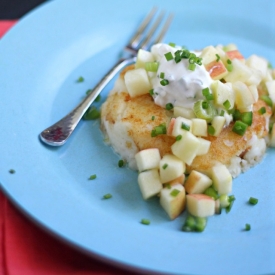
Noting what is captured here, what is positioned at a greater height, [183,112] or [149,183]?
[183,112]

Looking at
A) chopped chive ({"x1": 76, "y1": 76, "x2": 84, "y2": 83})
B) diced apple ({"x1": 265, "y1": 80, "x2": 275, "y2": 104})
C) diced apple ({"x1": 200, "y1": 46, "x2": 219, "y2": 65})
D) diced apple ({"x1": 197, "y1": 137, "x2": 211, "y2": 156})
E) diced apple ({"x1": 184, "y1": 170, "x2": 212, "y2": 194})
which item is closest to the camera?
diced apple ({"x1": 184, "y1": 170, "x2": 212, "y2": 194})

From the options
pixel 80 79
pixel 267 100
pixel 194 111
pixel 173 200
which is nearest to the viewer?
pixel 173 200

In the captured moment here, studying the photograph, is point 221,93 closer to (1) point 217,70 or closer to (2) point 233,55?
(1) point 217,70

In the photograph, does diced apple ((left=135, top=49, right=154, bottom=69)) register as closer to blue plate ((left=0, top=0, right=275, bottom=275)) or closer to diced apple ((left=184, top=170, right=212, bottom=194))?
blue plate ((left=0, top=0, right=275, bottom=275))

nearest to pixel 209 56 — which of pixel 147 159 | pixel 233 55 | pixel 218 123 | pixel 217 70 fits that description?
pixel 217 70

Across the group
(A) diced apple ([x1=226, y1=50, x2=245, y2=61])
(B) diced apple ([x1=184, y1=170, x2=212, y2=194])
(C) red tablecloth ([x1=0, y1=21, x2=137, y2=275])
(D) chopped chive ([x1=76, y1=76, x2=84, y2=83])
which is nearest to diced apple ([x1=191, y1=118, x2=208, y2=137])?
(B) diced apple ([x1=184, y1=170, x2=212, y2=194])

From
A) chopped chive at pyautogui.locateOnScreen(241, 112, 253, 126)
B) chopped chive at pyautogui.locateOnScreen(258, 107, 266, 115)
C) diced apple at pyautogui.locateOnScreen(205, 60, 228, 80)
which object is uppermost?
diced apple at pyautogui.locateOnScreen(205, 60, 228, 80)

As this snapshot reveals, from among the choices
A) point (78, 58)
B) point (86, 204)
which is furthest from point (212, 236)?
point (78, 58)
